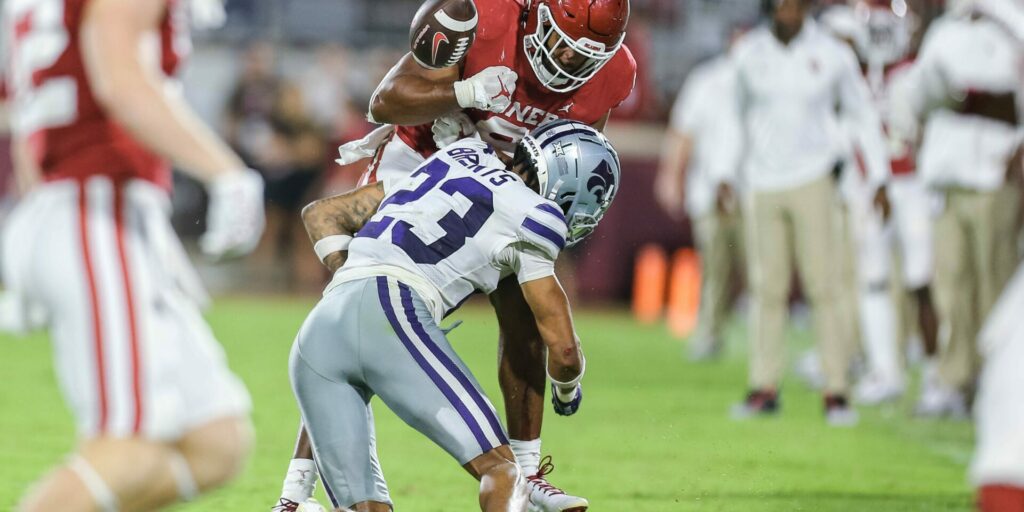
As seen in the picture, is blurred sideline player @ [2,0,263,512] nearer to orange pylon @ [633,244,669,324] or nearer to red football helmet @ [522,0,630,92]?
red football helmet @ [522,0,630,92]

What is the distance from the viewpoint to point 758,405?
811 cm

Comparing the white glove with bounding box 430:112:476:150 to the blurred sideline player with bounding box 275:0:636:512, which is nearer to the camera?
the blurred sideline player with bounding box 275:0:636:512

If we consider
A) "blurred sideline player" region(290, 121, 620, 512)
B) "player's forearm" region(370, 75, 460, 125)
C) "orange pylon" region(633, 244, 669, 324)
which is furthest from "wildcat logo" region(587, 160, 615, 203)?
"orange pylon" region(633, 244, 669, 324)

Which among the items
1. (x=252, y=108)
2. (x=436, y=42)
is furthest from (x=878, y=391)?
(x=252, y=108)

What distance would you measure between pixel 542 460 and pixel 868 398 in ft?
15.7

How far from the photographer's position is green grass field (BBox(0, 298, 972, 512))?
17.8 ft

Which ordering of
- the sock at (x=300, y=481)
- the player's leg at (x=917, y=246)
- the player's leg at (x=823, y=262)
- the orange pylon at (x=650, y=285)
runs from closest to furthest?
the sock at (x=300, y=481), the player's leg at (x=823, y=262), the player's leg at (x=917, y=246), the orange pylon at (x=650, y=285)

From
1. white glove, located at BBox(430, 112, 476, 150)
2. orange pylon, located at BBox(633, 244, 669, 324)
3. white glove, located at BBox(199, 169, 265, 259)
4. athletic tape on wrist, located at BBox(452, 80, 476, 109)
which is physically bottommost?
orange pylon, located at BBox(633, 244, 669, 324)

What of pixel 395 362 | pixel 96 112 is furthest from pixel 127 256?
pixel 395 362

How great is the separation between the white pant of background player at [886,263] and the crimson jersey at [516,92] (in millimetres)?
4529

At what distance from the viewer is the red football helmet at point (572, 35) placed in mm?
4570

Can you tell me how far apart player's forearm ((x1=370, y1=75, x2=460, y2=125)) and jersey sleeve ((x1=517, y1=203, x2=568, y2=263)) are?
27.1 inches

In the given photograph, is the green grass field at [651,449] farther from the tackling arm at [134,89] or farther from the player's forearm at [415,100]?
the tackling arm at [134,89]

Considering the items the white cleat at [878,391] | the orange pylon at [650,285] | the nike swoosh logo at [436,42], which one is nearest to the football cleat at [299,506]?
the nike swoosh logo at [436,42]
